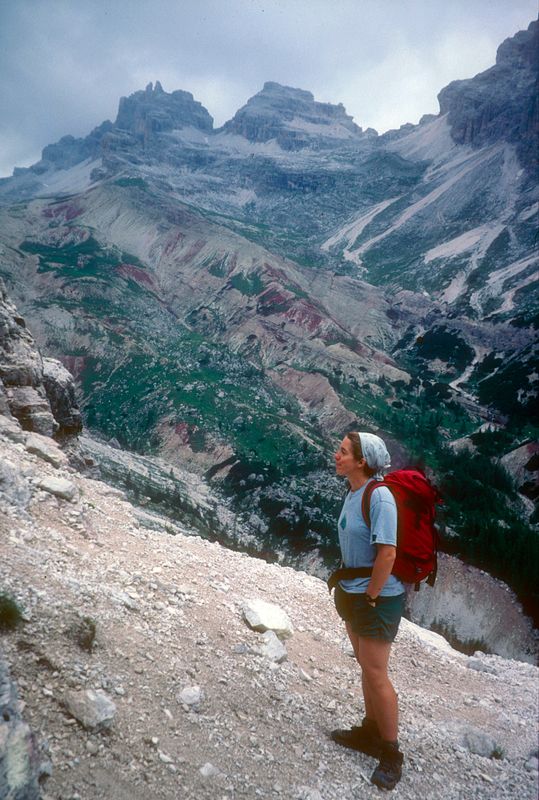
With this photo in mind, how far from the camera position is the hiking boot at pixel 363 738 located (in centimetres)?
411

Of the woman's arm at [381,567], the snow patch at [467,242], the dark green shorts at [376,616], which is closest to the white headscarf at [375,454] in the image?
the woman's arm at [381,567]

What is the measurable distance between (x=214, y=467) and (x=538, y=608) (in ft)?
107

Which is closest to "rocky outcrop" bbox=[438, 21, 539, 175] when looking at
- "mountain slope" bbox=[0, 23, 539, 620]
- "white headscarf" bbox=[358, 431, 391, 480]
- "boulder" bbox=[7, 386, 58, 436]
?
"mountain slope" bbox=[0, 23, 539, 620]

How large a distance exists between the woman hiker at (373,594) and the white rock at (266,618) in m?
1.88

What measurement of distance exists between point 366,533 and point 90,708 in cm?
252

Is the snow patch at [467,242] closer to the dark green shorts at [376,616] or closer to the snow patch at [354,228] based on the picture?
the snow patch at [354,228]

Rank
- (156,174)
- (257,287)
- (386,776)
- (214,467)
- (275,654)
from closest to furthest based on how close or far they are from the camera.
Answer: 1. (386,776)
2. (275,654)
3. (214,467)
4. (257,287)
5. (156,174)

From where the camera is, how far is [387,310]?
9925 centimetres

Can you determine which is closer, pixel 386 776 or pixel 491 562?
pixel 386 776

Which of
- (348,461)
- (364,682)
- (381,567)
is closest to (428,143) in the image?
(348,461)

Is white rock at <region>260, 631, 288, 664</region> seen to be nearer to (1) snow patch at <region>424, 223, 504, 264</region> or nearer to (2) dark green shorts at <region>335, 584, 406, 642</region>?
(2) dark green shorts at <region>335, 584, 406, 642</region>

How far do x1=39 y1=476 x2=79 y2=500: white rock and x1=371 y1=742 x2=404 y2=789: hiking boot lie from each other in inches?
211

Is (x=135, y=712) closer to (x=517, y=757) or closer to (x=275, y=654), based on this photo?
(x=275, y=654)

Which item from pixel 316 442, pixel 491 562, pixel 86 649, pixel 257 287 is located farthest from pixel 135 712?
pixel 257 287
